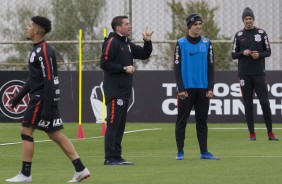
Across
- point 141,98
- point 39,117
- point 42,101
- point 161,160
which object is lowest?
point 161,160

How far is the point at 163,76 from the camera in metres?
22.2

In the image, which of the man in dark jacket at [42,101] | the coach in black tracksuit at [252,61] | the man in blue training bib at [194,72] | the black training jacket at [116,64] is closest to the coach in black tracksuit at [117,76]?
the black training jacket at [116,64]

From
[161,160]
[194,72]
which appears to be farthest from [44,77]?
[194,72]

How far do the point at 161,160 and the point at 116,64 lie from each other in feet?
4.54

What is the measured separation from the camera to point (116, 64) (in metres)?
13.6

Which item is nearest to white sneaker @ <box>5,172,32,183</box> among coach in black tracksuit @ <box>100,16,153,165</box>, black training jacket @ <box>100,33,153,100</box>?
coach in black tracksuit @ <box>100,16,153,165</box>

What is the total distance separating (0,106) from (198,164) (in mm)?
9794

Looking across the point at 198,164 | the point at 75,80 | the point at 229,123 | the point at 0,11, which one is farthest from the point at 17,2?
the point at 198,164

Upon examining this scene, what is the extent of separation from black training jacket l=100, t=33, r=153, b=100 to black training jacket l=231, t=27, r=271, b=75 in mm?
4018

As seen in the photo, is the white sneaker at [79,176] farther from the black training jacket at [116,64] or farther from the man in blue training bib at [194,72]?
the man in blue training bib at [194,72]

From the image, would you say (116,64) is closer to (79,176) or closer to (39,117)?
(39,117)

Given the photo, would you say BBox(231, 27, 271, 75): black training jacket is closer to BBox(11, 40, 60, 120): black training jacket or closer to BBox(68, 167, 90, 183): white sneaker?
BBox(11, 40, 60, 120): black training jacket

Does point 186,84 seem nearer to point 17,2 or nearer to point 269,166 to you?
point 269,166

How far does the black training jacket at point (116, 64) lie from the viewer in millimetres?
13594
